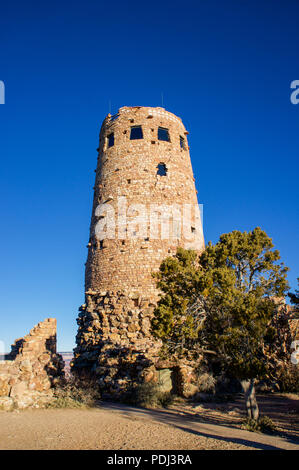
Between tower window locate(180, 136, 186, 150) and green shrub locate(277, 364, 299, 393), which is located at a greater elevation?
tower window locate(180, 136, 186, 150)

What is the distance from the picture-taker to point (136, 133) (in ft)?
63.2

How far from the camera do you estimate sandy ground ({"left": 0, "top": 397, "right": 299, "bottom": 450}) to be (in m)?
6.45

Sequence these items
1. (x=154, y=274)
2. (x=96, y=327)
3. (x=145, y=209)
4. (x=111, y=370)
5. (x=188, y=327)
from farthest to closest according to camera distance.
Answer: (x=145, y=209)
(x=96, y=327)
(x=111, y=370)
(x=154, y=274)
(x=188, y=327)

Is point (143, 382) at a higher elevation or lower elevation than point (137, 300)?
lower

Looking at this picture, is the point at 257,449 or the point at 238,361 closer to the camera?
the point at 257,449

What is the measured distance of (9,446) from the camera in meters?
6.29

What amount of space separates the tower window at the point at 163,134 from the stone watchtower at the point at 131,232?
0.08 metres

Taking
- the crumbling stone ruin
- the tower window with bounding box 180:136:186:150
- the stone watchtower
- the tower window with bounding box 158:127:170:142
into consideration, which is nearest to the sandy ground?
the crumbling stone ruin

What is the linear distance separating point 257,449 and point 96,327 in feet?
33.5

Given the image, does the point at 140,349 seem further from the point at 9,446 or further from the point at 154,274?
the point at 9,446

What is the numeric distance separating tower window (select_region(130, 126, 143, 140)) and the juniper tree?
412 inches

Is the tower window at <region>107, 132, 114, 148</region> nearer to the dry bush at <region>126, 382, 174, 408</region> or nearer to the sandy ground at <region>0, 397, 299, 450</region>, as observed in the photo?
the dry bush at <region>126, 382, 174, 408</region>

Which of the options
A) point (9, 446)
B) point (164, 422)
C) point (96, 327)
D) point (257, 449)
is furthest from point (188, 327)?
point (96, 327)

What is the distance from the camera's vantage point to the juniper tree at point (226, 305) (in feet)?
29.2
